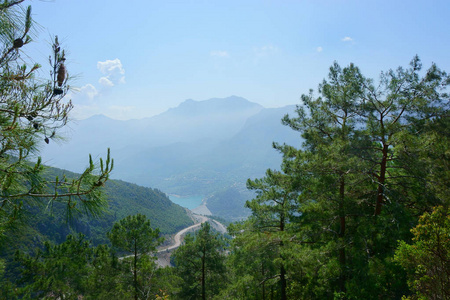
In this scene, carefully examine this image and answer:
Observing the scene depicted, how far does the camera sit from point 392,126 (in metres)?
5.89

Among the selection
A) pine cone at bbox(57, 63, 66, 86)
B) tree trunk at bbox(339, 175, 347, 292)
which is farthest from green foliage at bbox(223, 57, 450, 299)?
pine cone at bbox(57, 63, 66, 86)

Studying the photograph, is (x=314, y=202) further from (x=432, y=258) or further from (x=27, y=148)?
(x=27, y=148)

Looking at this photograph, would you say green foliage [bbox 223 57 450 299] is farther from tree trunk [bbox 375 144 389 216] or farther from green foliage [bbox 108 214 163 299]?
green foliage [bbox 108 214 163 299]

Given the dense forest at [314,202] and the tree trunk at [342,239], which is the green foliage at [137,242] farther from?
the tree trunk at [342,239]

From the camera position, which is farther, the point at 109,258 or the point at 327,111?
the point at 109,258

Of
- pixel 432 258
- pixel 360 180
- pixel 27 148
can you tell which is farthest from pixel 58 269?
pixel 432 258

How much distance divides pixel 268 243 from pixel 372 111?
459 centimetres

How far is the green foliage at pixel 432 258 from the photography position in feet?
12.3

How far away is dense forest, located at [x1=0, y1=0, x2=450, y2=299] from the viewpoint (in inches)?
102

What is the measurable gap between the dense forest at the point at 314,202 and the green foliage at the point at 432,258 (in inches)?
0.6

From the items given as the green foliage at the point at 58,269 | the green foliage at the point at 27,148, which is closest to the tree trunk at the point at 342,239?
the green foliage at the point at 27,148

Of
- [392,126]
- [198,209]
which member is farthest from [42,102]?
[198,209]

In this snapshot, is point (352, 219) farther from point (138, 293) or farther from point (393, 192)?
point (138, 293)

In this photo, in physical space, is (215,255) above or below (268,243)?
below
